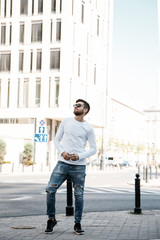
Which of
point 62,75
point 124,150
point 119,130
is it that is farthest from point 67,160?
point 119,130

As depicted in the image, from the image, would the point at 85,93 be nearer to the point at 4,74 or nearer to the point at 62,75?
the point at 62,75

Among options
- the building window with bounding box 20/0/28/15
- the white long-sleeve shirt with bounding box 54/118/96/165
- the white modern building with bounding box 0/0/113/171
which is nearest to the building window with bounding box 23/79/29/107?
the white modern building with bounding box 0/0/113/171

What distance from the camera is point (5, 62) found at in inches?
2170

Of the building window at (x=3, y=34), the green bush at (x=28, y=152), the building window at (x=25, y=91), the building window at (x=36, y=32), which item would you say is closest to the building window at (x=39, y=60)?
the building window at (x=36, y=32)

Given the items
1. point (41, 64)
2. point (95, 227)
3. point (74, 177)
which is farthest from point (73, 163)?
point (41, 64)

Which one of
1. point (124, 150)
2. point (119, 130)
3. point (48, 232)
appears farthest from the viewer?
point (119, 130)

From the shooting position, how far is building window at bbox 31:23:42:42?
176 ft

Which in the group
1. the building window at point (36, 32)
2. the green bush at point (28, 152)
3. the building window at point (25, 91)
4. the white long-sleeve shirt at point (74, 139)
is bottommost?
the green bush at point (28, 152)

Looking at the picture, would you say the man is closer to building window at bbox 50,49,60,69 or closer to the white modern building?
the white modern building

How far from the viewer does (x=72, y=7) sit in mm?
53250

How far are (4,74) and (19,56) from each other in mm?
2832

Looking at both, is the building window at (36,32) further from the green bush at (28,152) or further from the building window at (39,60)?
the green bush at (28,152)

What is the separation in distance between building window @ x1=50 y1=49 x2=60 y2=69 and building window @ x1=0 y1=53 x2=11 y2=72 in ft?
18.4

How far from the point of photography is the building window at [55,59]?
173 ft
